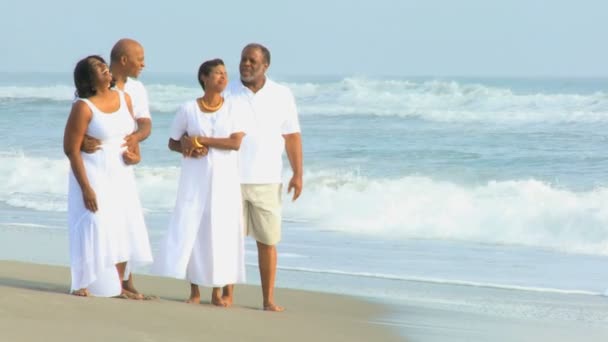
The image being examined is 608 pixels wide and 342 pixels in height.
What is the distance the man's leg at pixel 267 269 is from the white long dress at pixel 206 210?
0.66 feet

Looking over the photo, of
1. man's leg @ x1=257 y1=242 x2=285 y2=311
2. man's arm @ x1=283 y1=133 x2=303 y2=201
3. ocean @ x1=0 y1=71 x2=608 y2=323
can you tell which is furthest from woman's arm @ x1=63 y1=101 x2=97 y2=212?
ocean @ x1=0 y1=71 x2=608 y2=323

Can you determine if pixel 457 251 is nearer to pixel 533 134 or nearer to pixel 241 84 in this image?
pixel 241 84

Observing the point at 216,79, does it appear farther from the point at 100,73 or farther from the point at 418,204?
the point at 418,204

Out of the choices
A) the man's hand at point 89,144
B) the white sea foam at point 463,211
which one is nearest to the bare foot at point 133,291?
the man's hand at point 89,144

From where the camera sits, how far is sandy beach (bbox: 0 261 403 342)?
213 inches

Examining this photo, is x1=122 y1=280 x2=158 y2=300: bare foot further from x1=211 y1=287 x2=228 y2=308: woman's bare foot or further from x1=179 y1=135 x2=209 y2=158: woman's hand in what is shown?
x1=179 y1=135 x2=209 y2=158: woman's hand

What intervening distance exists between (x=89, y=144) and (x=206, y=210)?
2.45ft

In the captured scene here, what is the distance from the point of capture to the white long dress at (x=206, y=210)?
257 inches

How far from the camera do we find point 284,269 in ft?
29.9

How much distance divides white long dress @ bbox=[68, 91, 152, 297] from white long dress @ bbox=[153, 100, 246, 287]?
26 centimetres

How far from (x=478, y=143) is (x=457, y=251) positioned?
43.6ft

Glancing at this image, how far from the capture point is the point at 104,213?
6344mm

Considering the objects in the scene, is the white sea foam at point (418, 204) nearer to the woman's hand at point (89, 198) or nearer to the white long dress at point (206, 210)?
the white long dress at point (206, 210)

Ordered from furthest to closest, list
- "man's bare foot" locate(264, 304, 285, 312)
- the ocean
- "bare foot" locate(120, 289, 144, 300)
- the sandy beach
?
the ocean → "man's bare foot" locate(264, 304, 285, 312) → "bare foot" locate(120, 289, 144, 300) → the sandy beach
